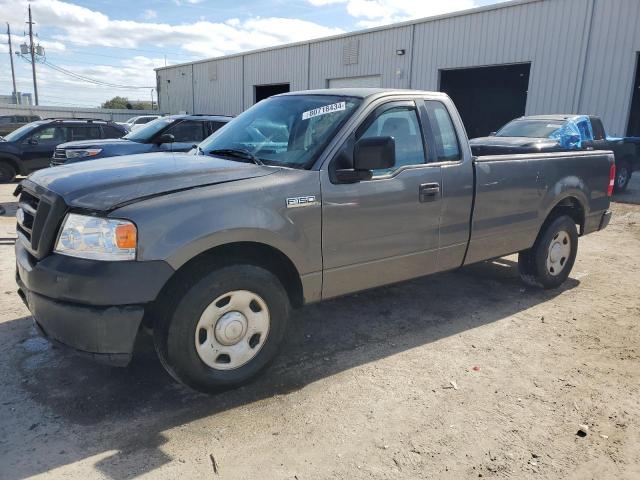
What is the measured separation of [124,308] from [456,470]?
195 cm

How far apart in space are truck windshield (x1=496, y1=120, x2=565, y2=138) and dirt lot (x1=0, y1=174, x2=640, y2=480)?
7.39 metres

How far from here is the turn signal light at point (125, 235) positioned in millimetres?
2752

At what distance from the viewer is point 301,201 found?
332cm

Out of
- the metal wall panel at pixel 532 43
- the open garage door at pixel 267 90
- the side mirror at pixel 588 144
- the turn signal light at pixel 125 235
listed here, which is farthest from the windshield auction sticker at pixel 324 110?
the open garage door at pixel 267 90

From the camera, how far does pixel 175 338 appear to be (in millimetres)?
2945

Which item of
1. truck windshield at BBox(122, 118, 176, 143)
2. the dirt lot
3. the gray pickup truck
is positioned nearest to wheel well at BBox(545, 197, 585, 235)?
the gray pickup truck

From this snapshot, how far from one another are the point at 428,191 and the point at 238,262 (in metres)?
1.65

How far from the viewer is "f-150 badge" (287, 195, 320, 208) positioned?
328cm

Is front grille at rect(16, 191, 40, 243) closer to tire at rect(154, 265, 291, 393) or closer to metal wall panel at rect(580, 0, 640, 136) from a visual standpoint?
tire at rect(154, 265, 291, 393)

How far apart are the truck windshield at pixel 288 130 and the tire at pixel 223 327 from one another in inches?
36.5

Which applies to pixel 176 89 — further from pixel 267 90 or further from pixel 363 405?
pixel 363 405

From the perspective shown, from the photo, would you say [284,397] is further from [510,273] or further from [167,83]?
[167,83]

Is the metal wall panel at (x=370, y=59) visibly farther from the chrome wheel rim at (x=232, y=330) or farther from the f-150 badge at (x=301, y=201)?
the chrome wheel rim at (x=232, y=330)

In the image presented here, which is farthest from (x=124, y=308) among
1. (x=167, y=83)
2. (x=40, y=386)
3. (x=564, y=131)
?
(x=167, y=83)
